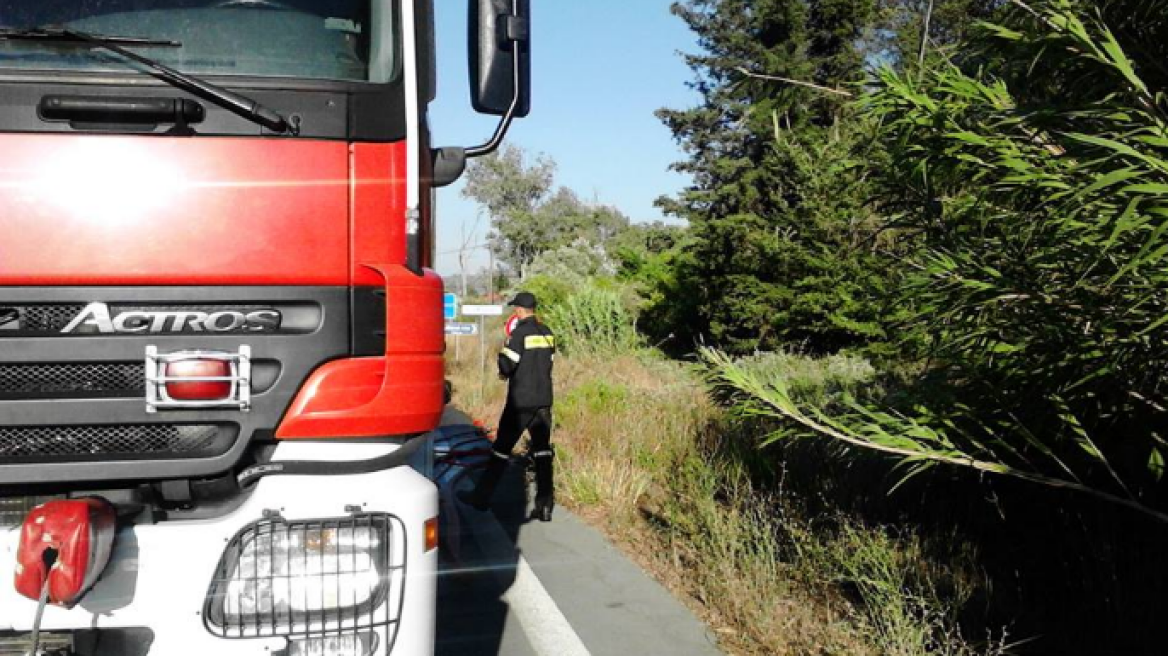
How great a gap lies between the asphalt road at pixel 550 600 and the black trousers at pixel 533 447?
0.97ft

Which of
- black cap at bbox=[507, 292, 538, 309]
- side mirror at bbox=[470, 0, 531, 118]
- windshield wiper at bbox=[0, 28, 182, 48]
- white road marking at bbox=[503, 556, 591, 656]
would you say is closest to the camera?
windshield wiper at bbox=[0, 28, 182, 48]

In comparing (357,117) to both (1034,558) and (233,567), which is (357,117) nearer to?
(233,567)

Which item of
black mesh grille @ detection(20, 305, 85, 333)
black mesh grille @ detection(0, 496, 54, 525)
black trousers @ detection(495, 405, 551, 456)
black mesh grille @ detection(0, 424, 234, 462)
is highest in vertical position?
black mesh grille @ detection(20, 305, 85, 333)

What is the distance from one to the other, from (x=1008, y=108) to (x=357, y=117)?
225 cm

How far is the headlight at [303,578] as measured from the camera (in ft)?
8.24

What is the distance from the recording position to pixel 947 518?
17.0ft

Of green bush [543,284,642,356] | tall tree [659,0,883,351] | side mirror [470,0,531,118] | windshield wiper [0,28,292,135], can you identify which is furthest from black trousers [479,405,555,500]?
green bush [543,284,642,356]

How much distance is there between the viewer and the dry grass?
418cm

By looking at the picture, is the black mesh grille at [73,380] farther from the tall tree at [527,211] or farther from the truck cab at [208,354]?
the tall tree at [527,211]

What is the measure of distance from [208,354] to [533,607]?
3092 millimetres

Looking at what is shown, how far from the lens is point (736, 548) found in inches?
200

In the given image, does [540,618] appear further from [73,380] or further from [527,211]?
[527,211]

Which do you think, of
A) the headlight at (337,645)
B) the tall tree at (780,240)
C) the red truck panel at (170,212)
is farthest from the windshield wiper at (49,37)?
the tall tree at (780,240)

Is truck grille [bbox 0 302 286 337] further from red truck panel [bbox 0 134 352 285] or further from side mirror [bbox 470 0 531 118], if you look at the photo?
side mirror [bbox 470 0 531 118]
